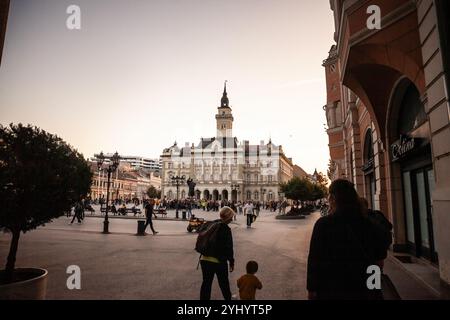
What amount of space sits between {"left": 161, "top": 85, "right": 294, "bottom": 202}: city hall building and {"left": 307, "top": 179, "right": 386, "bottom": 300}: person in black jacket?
8992 cm

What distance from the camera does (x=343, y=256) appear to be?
2533 mm

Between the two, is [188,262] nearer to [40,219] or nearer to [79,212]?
[40,219]

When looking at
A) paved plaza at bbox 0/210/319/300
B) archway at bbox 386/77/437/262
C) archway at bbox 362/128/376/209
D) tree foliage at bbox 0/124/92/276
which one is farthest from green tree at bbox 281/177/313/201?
tree foliage at bbox 0/124/92/276

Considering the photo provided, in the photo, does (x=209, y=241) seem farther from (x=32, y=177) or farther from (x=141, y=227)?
(x=141, y=227)

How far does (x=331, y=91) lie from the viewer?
23078mm

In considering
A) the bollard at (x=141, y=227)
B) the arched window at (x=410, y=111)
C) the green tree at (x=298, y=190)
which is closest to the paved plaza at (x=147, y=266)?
the bollard at (x=141, y=227)

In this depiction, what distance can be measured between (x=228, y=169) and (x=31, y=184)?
92197 millimetres

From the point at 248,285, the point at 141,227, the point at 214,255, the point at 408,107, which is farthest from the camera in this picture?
the point at 141,227

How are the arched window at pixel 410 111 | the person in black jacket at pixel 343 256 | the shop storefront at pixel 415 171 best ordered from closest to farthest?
the person in black jacket at pixel 343 256
the shop storefront at pixel 415 171
the arched window at pixel 410 111

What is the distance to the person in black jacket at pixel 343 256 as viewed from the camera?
2.53m

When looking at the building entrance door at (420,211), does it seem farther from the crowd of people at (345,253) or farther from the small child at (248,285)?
the crowd of people at (345,253)

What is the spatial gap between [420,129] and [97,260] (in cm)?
942

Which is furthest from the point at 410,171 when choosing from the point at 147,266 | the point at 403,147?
the point at 147,266

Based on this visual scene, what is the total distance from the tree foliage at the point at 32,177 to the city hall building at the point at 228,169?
3462 inches
